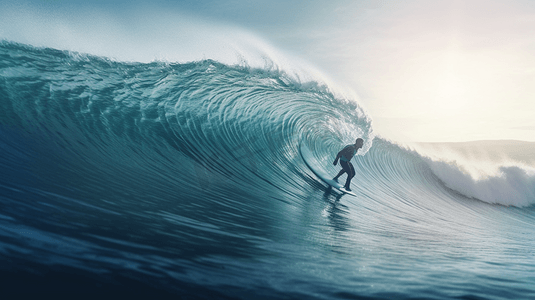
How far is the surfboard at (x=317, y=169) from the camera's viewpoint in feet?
26.7

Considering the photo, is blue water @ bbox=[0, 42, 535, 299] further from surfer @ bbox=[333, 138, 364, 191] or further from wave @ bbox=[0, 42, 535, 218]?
surfer @ bbox=[333, 138, 364, 191]

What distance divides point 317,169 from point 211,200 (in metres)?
4.68

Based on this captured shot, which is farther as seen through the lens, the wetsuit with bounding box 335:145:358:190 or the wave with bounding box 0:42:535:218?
the wetsuit with bounding box 335:145:358:190

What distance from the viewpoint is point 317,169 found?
9078 millimetres

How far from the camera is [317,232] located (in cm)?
419

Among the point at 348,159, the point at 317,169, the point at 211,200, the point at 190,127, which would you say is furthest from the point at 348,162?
the point at 211,200

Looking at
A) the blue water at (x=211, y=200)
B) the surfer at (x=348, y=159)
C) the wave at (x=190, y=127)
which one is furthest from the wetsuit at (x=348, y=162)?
the wave at (x=190, y=127)

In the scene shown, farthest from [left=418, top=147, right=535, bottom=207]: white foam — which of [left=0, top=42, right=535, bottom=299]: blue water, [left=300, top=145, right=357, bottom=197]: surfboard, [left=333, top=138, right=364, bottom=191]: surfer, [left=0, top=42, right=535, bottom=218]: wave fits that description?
[left=333, top=138, right=364, bottom=191]: surfer

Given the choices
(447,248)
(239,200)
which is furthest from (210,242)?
(447,248)

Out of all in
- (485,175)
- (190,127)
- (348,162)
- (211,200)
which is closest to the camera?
(211,200)

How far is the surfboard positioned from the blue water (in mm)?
284

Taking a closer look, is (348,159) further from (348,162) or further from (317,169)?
(317,169)

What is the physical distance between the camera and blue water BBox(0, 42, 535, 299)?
7.53 ft

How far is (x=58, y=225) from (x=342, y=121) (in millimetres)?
10397
